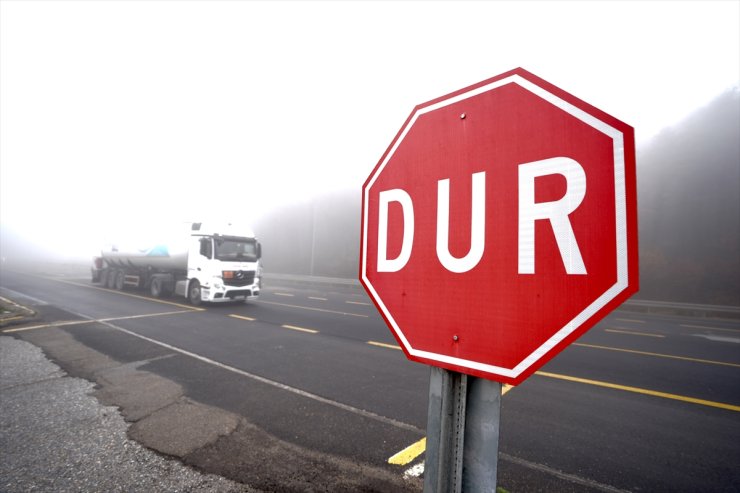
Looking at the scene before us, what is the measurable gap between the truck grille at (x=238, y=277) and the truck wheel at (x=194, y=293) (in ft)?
3.94

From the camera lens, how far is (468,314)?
112 cm

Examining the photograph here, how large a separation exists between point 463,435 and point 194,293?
13.5m

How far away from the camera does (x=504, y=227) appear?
41.8 inches

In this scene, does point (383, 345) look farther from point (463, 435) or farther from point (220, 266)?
point (220, 266)

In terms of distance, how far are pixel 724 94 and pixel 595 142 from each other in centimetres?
2865

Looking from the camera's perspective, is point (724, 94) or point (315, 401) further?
point (724, 94)

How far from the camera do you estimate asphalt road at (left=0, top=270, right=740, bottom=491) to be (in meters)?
2.91

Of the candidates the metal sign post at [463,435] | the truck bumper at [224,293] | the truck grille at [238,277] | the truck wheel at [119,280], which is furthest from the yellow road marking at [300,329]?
the truck wheel at [119,280]

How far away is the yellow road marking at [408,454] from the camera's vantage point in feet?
9.81

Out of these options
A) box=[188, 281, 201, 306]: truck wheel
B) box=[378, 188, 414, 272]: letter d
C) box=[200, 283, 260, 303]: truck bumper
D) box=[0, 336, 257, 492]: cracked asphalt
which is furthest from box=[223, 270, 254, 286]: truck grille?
box=[378, 188, 414, 272]: letter d

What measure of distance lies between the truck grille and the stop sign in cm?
1201

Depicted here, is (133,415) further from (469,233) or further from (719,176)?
(719,176)

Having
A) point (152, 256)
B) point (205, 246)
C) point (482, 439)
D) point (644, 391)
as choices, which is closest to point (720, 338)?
point (644, 391)

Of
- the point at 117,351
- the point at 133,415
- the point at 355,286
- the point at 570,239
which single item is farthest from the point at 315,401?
the point at 355,286
